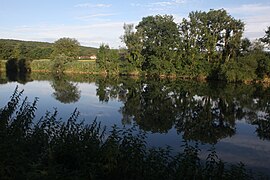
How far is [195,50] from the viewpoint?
59.6m

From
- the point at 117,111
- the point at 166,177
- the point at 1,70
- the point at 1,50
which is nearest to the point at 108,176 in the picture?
the point at 166,177

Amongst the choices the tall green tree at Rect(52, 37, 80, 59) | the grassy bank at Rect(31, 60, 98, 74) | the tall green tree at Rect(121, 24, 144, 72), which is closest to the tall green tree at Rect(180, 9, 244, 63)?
the tall green tree at Rect(121, 24, 144, 72)

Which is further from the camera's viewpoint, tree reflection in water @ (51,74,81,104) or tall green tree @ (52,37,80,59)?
tall green tree @ (52,37,80,59)

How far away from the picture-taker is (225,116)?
2244 cm

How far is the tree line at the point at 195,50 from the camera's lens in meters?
53.4

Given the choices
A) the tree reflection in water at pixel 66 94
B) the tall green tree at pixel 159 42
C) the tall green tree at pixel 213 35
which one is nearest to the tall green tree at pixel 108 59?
the tall green tree at pixel 159 42

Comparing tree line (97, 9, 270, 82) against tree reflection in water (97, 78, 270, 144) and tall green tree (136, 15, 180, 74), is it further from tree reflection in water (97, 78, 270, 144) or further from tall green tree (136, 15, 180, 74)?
tree reflection in water (97, 78, 270, 144)

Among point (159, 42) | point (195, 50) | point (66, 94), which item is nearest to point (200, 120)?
point (66, 94)

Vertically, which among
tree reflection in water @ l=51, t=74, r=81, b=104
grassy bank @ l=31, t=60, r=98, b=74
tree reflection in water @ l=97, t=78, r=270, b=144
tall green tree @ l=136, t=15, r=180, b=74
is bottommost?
tree reflection in water @ l=97, t=78, r=270, b=144

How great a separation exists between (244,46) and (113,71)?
27.4 meters

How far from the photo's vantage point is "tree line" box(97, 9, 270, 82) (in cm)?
5338

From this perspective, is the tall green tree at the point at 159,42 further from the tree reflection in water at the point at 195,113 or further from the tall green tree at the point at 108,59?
the tree reflection in water at the point at 195,113

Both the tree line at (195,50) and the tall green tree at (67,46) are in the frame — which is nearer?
the tree line at (195,50)

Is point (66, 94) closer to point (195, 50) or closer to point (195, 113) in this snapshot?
point (195, 113)
